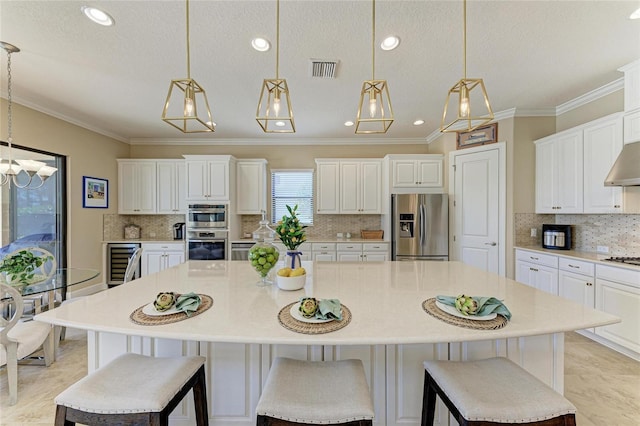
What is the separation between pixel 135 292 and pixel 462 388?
1766 millimetres

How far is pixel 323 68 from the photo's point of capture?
263 centimetres

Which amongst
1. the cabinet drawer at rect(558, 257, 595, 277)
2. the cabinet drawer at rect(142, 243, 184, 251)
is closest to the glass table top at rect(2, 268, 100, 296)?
the cabinet drawer at rect(142, 243, 184, 251)

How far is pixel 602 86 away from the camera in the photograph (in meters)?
3.06

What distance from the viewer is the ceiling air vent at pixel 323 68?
8.29 feet

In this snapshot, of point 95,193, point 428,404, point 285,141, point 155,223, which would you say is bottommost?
point 428,404

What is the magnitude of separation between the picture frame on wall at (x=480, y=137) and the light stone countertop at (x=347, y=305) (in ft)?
8.87

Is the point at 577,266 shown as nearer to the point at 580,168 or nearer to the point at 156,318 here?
the point at 580,168

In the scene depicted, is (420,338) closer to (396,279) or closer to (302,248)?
(396,279)

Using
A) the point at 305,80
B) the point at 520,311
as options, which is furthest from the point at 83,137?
the point at 520,311

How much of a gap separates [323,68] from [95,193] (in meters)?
4.37

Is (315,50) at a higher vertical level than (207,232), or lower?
higher

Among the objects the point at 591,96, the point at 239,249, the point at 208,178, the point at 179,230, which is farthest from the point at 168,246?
the point at 591,96

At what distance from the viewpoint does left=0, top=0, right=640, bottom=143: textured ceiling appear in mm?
1920

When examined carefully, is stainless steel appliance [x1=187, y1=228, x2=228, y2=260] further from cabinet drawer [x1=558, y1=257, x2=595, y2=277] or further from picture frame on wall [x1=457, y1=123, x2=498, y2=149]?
cabinet drawer [x1=558, y1=257, x2=595, y2=277]
